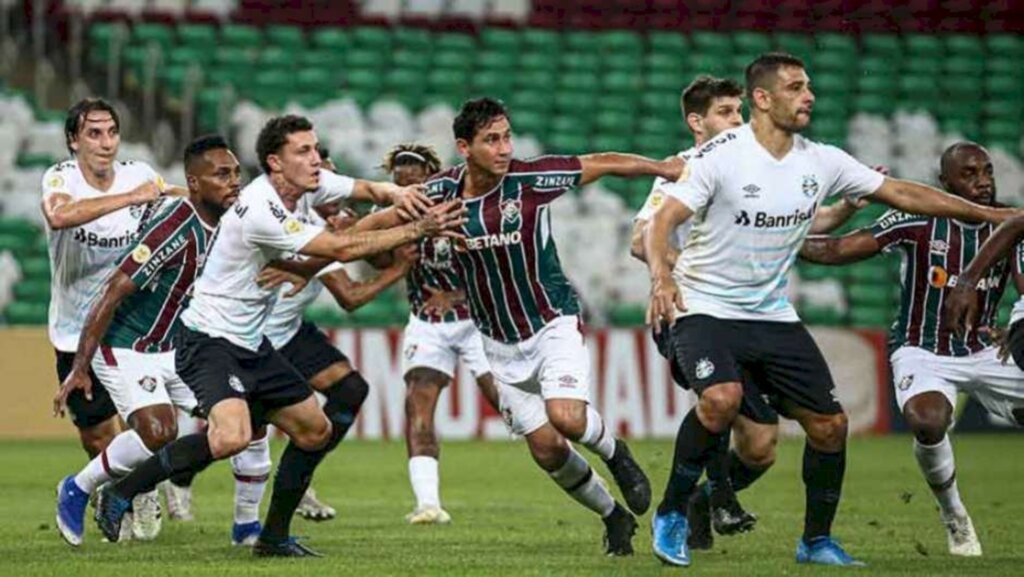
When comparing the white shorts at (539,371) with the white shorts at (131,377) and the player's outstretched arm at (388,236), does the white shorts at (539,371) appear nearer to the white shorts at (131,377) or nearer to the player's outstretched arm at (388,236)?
the player's outstretched arm at (388,236)

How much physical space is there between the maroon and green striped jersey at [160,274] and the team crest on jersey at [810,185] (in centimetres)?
350

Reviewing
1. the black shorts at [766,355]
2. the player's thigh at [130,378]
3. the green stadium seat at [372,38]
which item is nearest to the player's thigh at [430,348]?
the player's thigh at [130,378]

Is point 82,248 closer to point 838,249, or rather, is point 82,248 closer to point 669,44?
point 838,249

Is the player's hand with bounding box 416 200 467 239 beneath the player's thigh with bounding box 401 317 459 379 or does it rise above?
above

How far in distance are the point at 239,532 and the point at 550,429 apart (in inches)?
75.1

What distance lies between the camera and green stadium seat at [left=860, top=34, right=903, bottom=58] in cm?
2988

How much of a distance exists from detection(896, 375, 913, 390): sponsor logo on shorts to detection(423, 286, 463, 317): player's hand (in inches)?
159

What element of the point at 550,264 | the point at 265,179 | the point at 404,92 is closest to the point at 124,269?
the point at 265,179

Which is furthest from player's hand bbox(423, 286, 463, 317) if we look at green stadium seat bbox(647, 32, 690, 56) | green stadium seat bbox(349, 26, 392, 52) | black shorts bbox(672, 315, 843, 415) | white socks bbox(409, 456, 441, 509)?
green stadium seat bbox(647, 32, 690, 56)

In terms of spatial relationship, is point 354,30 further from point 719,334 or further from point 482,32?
point 719,334

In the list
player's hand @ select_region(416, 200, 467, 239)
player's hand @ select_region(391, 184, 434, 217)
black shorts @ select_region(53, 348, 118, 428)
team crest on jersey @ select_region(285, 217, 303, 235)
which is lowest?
black shorts @ select_region(53, 348, 118, 428)

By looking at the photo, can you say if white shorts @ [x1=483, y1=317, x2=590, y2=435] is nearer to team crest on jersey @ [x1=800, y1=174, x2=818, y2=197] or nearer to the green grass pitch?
the green grass pitch

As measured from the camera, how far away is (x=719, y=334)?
10336 mm

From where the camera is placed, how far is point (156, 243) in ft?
39.0
